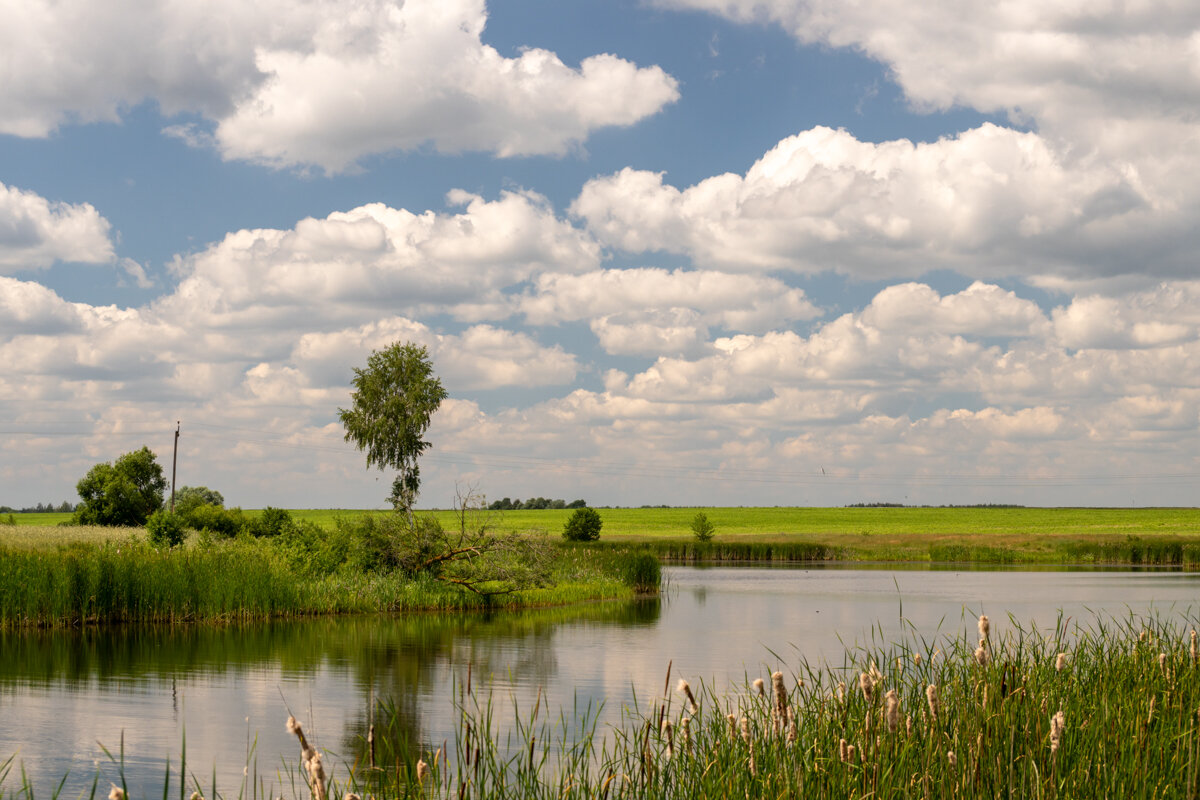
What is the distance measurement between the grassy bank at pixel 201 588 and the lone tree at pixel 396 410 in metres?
26.4

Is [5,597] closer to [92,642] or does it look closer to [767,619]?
[92,642]

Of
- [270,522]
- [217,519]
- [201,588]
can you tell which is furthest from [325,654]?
[217,519]

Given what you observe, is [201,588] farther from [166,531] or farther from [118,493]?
[118,493]

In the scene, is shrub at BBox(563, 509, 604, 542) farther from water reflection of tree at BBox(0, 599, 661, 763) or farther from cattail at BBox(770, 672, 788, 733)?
cattail at BBox(770, 672, 788, 733)

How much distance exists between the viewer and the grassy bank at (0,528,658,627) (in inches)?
982

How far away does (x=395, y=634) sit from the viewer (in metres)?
26.7

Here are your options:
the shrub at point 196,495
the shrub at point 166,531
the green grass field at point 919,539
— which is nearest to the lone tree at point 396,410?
the green grass field at point 919,539

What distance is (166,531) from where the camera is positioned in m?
37.2

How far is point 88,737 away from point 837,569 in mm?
55011

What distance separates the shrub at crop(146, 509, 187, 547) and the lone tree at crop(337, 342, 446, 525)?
22905 millimetres

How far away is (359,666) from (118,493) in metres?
62.2

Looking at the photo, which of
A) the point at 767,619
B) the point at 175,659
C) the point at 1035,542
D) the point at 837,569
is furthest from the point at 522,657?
the point at 1035,542

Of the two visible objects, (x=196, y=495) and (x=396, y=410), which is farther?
(x=196, y=495)

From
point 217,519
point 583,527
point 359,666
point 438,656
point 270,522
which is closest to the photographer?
point 359,666
